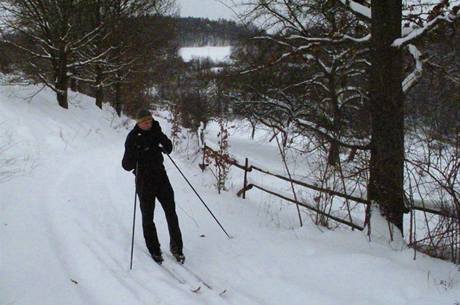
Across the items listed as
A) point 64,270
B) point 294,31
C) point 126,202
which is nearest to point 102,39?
point 294,31

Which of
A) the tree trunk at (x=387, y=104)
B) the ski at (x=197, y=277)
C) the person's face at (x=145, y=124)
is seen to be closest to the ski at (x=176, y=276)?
the ski at (x=197, y=277)

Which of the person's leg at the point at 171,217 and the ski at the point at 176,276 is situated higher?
the person's leg at the point at 171,217

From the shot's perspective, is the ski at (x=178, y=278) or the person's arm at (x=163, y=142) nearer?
the ski at (x=178, y=278)

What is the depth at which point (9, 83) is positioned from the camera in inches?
754

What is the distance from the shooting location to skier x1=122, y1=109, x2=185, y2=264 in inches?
252

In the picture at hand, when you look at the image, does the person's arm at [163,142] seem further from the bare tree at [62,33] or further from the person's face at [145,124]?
the bare tree at [62,33]

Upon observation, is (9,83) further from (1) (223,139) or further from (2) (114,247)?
(2) (114,247)

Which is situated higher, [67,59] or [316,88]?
[67,59]

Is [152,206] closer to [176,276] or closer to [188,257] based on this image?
[188,257]

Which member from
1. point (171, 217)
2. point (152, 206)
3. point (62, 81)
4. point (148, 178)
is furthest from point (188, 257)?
point (62, 81)

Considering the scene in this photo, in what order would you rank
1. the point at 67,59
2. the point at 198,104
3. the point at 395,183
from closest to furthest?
the point at 395,183
the point at 67,59
the point at 198,104

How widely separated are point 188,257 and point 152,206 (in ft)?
2.88

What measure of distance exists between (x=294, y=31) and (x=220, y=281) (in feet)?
44.2

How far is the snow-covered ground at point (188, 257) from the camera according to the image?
16.8ft
